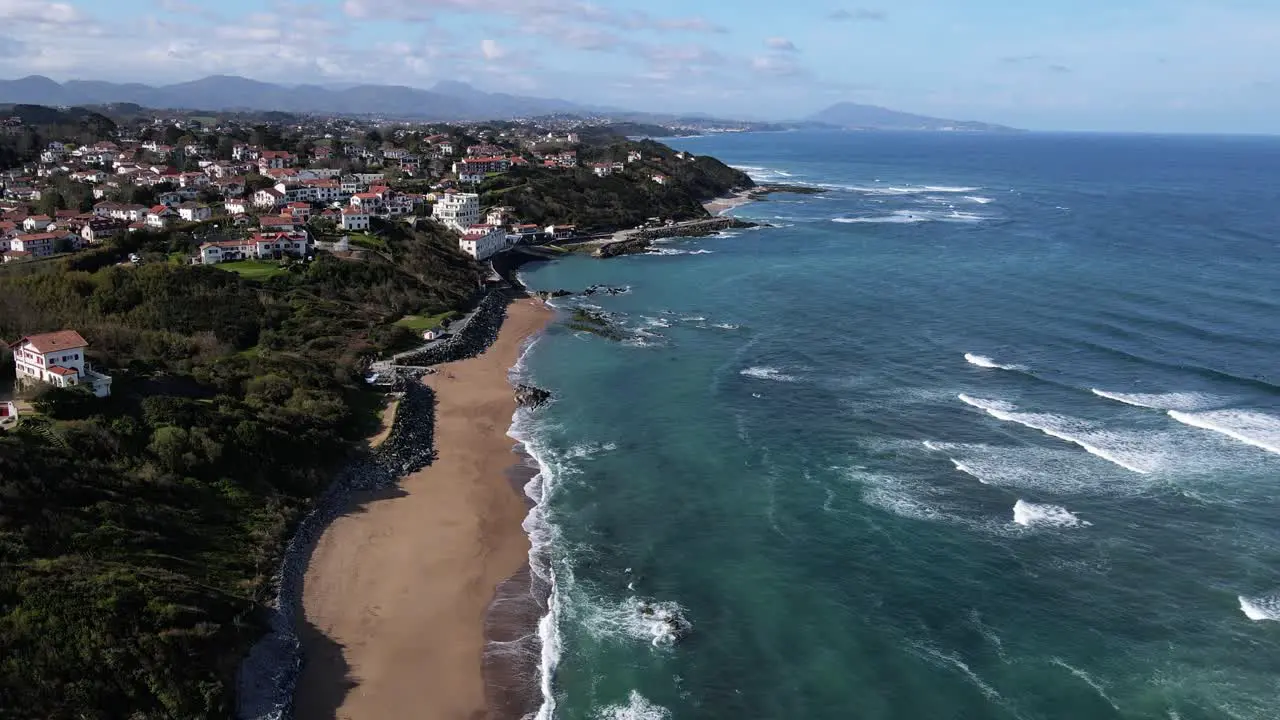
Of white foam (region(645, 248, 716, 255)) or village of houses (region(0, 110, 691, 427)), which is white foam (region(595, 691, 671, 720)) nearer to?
village of houses (region(0, 110, 691, 427))


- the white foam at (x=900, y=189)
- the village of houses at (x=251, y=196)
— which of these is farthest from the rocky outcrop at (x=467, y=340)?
the white foam at (x=900, y=189)

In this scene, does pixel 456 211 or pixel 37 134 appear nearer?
pixel 456 211

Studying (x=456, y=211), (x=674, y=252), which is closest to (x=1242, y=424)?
(x=674, y=252)

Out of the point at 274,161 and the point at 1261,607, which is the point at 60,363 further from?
the point at 274,161

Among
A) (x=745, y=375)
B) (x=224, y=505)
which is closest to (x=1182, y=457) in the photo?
(x=745, y=375)

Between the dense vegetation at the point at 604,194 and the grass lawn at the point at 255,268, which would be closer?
the grass lawn at the point at 255,268

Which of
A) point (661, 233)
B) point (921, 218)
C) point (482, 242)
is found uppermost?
point (921, 218)

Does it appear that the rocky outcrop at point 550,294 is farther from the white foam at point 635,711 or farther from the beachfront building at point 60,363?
the white foam at point 635,711
